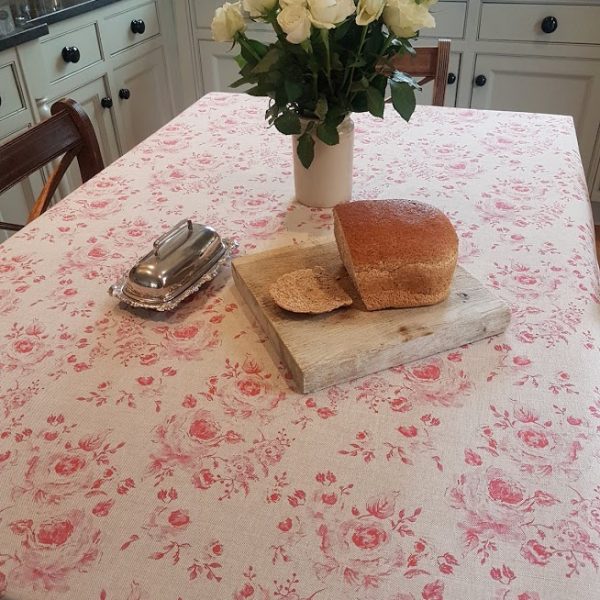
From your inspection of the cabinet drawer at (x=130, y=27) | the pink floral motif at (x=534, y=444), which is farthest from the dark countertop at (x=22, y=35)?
the pink floral motif at (x=534, y=444)

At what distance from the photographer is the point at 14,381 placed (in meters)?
0.69

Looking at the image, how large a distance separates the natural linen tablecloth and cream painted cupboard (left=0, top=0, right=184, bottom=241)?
2.89ft

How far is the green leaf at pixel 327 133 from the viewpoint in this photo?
88 cm

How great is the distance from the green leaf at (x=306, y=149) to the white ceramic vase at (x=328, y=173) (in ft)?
0.10

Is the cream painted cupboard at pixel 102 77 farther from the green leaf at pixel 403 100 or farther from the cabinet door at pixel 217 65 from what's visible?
the green leaf at pixel 403 100

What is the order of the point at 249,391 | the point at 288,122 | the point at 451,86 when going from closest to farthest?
the point at 249,391 < the point at 288,122 < the point at 451,86

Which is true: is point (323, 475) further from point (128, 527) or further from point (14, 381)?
point (14, 381)

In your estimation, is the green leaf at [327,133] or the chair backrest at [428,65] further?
the chair backrest at [428,65]

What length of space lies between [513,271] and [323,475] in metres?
0.44

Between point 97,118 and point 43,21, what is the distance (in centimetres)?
41

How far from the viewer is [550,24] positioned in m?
2.11

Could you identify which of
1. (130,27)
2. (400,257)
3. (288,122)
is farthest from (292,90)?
(130,27)

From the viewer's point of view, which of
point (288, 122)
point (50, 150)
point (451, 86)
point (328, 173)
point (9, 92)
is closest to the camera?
point (288, 122)

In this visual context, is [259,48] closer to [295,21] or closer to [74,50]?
[295,21]
